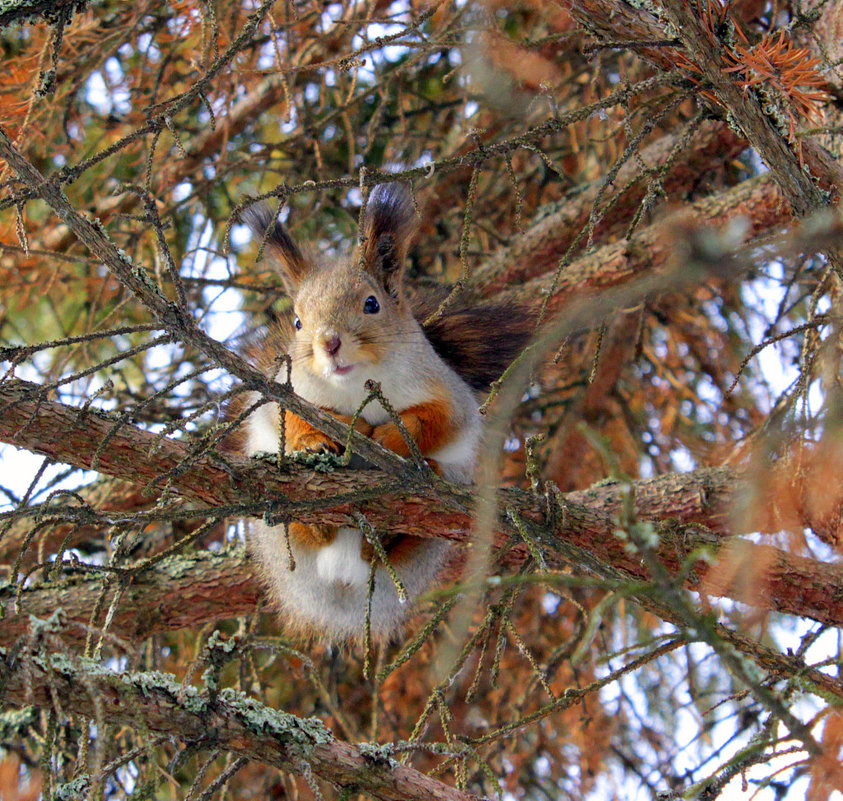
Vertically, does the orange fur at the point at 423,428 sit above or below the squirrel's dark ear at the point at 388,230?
below

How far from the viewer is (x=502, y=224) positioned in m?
4.35

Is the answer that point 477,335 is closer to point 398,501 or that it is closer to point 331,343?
point 331,343

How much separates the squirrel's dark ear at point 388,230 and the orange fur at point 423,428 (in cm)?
43

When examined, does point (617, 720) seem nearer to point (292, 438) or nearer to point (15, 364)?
point (292, 438)

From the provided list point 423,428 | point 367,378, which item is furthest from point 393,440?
point 367,378

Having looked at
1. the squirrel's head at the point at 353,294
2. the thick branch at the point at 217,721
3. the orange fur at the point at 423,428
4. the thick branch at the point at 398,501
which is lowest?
the thick branch at the point at 217,721

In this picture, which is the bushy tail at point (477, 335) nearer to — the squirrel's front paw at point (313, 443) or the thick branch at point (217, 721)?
the squirrel's front paw at point (313, 443)

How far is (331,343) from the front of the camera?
246 centimetres

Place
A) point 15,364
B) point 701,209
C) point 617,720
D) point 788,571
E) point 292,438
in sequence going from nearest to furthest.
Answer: point 15,364, point 788,571, point 292,438, point 701,209, point 617,720

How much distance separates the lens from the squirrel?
103 inches

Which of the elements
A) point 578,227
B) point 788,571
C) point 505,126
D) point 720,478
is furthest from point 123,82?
point 788,571

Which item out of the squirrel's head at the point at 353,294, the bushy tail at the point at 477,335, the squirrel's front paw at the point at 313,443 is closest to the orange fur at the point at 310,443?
the squirrel's front paw at the point at 313,443

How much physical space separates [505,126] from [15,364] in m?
2.48

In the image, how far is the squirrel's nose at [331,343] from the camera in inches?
96.9
